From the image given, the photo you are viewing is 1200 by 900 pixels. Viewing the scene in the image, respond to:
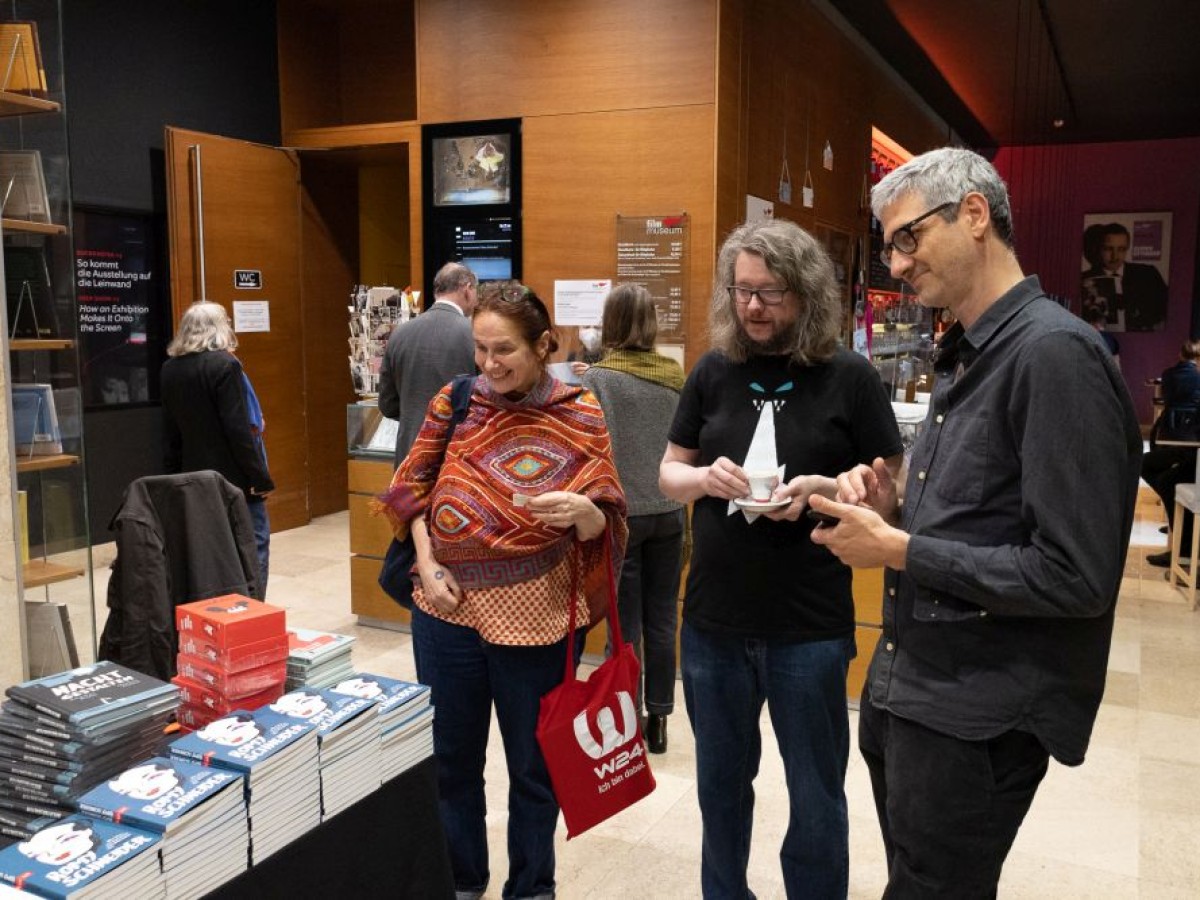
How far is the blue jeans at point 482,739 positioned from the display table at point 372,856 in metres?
0.28

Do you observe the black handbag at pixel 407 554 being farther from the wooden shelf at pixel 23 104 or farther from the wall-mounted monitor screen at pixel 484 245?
the wall-mounted monitor screen at pixel 484 245

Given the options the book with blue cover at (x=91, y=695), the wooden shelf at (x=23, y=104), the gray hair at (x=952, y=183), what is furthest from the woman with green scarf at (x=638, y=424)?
the gray hair at (x=952, y=183)

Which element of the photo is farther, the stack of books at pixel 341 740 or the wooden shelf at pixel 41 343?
the wooden shelf at pixel 41 343

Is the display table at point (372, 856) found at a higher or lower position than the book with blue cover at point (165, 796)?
lower

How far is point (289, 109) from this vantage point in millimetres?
7340

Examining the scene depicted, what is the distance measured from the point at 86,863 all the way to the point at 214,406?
3337mm

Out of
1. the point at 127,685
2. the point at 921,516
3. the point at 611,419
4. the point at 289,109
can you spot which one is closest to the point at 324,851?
the point at 127,685

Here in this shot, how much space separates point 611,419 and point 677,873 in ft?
4.71

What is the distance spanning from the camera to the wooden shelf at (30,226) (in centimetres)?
247

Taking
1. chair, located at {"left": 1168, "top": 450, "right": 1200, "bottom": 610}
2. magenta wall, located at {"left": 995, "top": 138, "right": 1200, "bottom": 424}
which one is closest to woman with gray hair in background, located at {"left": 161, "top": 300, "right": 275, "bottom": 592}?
chair, located at {"left": 1168, "top": 450, "right": 1200, "bottom": 610}

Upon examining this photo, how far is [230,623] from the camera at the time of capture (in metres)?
1.89

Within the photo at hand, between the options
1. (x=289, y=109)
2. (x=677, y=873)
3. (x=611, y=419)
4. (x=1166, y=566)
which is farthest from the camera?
(x=289, y=109)

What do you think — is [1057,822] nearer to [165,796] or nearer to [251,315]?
[165,796]

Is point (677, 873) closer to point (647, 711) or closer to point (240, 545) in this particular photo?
point (647, 711)
